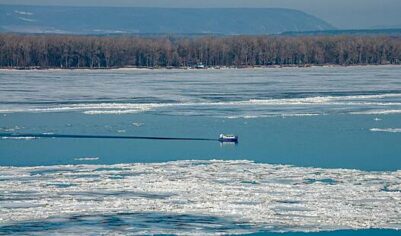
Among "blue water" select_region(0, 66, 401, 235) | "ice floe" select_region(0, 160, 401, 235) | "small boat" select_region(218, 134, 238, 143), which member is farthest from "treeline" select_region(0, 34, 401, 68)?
"ice floe" select_region(0, 160, 401, 235)

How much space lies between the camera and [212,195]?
11688mm

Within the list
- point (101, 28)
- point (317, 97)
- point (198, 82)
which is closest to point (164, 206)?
point (317, 97)

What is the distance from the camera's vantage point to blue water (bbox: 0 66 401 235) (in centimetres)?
1038

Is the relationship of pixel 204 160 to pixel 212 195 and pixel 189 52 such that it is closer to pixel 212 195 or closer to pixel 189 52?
pixel 212 195

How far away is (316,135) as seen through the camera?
690 inches

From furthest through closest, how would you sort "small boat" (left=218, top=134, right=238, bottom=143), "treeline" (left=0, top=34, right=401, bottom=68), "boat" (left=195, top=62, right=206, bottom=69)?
"treeline" (left=0, top=34, right=401, bottom=68), "boat" (left=195, top=62, right=206, bottom=69), "small boat" (left=218, top=134, right=238, bottom=143)

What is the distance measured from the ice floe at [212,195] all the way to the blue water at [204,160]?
0.02 m

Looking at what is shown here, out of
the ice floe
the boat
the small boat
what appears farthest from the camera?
the boat

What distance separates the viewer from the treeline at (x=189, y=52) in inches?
1994

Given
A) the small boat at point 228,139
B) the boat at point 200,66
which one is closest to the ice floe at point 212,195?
the small boat at point 228,139

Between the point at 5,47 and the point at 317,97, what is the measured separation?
28080 millimetres

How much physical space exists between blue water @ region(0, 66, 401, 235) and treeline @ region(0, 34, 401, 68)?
2289cm

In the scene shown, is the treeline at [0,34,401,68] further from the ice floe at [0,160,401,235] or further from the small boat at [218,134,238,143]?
the ice floe at [0,160,401,235]

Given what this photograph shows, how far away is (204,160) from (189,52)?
38.8 meters
